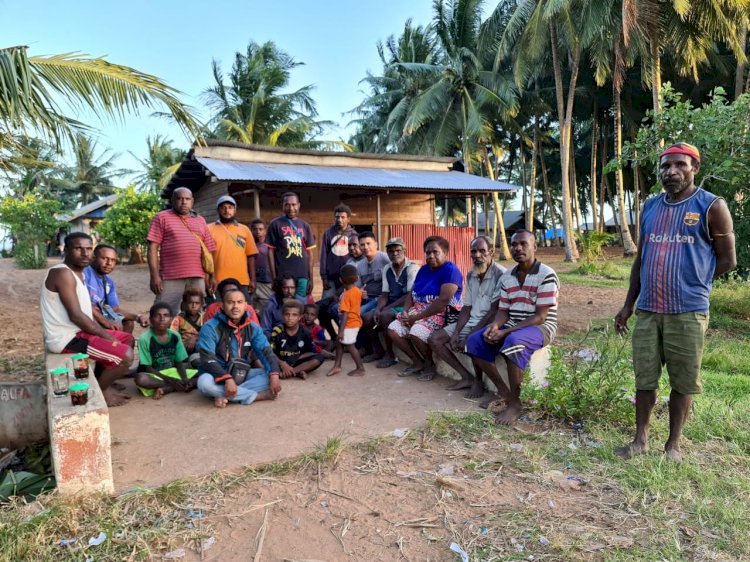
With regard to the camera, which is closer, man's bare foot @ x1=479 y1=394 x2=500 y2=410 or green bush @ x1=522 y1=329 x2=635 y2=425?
green bush @ x1=522 y1=329 x2=635 y2=425

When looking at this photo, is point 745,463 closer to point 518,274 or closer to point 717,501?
point 717,501

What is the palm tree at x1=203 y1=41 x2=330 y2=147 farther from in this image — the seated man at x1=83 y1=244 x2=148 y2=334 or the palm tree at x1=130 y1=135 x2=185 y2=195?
the seated man at x1=83 y1=244 x2=148 y2=334

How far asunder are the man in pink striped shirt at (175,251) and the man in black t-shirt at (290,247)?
90 centimetres

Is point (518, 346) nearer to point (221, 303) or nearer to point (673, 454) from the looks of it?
point (673, 454)

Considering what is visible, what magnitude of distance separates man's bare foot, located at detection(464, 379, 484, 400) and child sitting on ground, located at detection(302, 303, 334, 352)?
1770mm

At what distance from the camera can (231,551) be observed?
240 cm

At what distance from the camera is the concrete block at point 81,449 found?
2730mm

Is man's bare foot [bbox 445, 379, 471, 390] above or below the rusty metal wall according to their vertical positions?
below

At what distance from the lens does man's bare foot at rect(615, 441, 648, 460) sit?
3.22 m

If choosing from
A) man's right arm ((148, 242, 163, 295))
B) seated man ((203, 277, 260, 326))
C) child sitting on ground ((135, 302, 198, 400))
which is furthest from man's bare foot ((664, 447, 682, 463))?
man's right arm ((148, 242, 163, 295))

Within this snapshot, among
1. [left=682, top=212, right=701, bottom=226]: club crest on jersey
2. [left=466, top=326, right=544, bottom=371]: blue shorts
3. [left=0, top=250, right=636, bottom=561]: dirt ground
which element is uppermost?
[left=682, top=212, right=701, bottom=226]: club crest on jersey

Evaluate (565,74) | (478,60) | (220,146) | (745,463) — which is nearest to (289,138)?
(478,60)

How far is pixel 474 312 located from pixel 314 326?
2.02 meters

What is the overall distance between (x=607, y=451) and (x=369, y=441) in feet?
4.94
